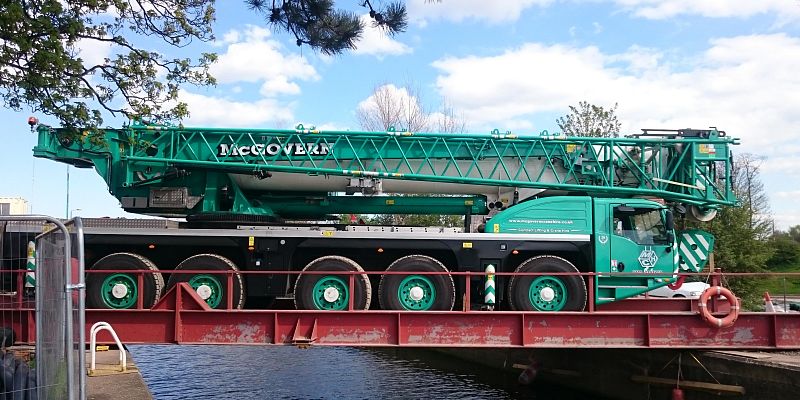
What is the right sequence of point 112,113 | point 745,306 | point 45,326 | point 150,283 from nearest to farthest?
point 45,326 < point 112,113 < point 150,283 < point 745,306

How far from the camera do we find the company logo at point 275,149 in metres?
12.3

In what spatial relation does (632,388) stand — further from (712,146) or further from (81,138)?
(81,138)

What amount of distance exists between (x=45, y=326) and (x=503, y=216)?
803 cm

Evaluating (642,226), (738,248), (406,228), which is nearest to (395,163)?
(406,228)

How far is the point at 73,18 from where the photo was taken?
782 centimetres

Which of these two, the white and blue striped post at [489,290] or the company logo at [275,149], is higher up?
the company logo at [275,149]

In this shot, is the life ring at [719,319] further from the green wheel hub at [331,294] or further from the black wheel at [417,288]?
the green wheel hub at [331,294]

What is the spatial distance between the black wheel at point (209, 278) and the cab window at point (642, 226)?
6.78 metres

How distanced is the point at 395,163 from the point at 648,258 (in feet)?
16.0

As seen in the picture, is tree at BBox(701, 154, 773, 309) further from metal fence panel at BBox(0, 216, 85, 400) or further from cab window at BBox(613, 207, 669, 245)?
metal fence panel at BBox(0, 216, 85, 400)

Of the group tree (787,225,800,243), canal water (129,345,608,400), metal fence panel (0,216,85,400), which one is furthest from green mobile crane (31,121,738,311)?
tree (787,225,800,243)

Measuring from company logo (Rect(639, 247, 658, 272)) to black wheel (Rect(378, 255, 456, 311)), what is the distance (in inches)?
137

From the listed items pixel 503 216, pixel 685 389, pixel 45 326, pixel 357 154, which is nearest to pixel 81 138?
pixel 45 326

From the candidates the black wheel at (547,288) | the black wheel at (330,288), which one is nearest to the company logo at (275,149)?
the black wheel at (330,288)
